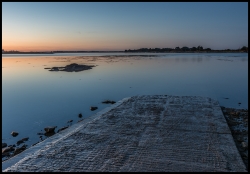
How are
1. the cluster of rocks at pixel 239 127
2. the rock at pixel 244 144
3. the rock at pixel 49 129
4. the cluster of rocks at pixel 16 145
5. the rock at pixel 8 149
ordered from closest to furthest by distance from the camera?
1. the cluster of rocks at pixel 239 127
2. the rock at pixel 244 144
3. the cluster of rocks at pixel 16 145
4. the rock at pixel 8 149
5. the rock at pixel 49 129

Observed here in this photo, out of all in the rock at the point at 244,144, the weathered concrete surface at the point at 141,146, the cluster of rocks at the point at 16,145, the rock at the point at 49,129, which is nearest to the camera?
the weathered concrete surface at the point at 141,146

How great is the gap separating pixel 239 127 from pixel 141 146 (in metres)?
4.20

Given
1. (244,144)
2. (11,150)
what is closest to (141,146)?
(244,144)

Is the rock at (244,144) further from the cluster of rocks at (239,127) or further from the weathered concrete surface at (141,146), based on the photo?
the weathered concrete surface at (141,146)

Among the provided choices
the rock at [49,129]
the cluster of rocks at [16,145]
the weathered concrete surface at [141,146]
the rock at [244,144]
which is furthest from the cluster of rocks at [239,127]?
the rock at [49,129]

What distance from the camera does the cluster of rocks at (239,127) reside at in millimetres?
6477

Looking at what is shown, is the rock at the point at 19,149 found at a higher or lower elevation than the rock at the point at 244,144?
lower

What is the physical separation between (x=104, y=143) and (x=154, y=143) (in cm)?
141

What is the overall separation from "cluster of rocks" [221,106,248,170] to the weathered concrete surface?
30 cm

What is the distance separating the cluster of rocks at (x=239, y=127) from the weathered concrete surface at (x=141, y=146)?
0.97 feet

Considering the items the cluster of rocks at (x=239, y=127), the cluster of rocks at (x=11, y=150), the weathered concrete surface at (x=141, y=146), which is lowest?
the cluster of rocks at (x=11, y=150)

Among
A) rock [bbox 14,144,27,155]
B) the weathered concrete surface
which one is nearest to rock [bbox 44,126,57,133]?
the weathered concrete surface

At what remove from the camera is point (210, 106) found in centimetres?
1061

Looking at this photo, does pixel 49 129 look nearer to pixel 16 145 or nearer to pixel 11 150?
pixel 16 145
